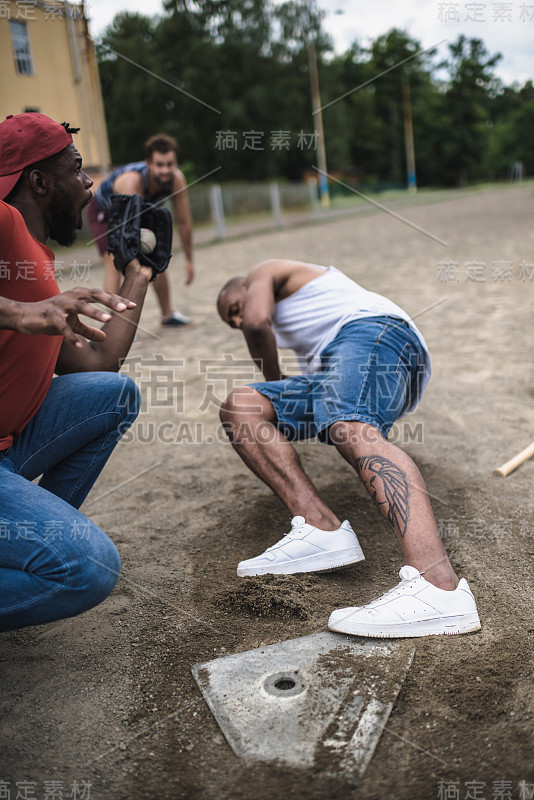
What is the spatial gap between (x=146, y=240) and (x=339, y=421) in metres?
0.96

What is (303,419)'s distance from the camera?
2.56 meters

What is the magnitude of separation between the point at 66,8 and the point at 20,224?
284 inches

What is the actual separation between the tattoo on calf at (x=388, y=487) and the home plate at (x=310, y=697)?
0.35m

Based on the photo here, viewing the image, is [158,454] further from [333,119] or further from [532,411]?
[333,119]

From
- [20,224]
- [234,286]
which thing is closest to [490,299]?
[234,286]

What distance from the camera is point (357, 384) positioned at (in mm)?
2316

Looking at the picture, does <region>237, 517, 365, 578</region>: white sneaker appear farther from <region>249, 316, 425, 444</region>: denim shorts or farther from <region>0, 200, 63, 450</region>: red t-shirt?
<region>0, 200, 63, 450</region>: red t-shirt

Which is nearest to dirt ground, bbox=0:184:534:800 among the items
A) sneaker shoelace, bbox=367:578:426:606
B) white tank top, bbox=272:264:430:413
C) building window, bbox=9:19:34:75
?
sneaker shoelace, bbox=367:578:426:606

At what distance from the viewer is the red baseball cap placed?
6.55ft

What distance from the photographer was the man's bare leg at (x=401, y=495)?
194 cm

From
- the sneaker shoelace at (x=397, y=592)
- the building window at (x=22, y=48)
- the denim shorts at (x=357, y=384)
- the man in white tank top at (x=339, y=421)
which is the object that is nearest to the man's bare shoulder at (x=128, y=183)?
the man in white tank top at (x=339, y=421)

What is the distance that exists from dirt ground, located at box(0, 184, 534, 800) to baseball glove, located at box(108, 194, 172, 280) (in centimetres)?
105

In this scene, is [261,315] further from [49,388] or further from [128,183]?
[128,183]

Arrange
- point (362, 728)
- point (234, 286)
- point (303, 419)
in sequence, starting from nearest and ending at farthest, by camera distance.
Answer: point (362, 728) → point (303, 419) → point (234, 286)
